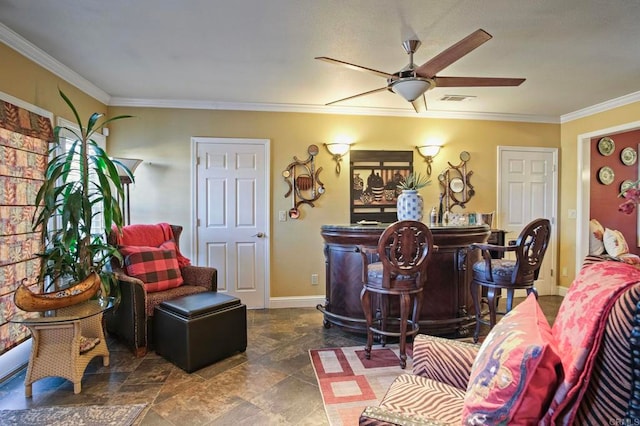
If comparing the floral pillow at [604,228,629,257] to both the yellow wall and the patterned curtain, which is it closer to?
the patterned curtain

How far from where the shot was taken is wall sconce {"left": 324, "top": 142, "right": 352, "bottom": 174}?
432cm

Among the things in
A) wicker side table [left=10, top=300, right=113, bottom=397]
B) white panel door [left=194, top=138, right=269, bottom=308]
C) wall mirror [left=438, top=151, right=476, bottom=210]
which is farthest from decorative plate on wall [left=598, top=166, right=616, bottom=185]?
wicker side table [left=10, top=300, right=113, bottom=397]

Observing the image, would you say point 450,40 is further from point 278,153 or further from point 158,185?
point 158,185

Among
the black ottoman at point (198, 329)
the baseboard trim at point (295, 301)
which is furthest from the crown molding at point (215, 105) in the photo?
the baseboard trim at point (295, 301)

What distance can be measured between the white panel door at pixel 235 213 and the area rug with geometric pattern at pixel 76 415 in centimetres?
210

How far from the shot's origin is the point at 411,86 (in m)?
2.47

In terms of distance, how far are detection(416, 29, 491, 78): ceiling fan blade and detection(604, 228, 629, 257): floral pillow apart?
10.3 feet

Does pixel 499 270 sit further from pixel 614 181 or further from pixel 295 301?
pixel 614 181

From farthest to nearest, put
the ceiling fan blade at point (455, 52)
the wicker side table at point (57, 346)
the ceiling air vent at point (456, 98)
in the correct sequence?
the ceiling air vent at point (456, 98) → the wicker side table at point (57, 346) → the ceiling fan blade at point (455, 52)

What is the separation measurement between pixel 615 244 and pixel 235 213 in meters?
4.34

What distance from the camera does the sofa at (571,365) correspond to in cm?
80

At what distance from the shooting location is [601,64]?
3.00 metres

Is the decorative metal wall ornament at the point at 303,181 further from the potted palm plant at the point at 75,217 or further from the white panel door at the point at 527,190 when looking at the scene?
the white panel door at the point at 527,190

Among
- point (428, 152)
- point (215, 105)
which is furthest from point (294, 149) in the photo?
point (428, 152)
